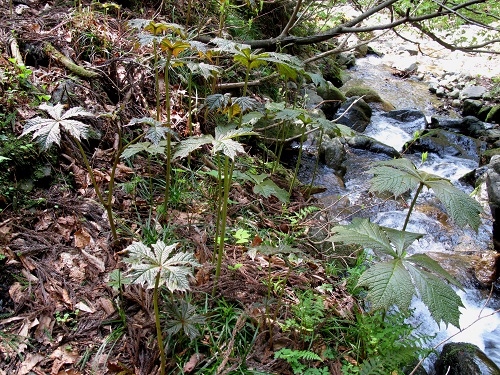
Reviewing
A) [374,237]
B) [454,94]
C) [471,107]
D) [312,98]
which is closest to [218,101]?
[374,237]

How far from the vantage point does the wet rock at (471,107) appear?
9234mm

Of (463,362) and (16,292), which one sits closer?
(16,292)

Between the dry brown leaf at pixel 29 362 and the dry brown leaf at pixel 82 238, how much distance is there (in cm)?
68

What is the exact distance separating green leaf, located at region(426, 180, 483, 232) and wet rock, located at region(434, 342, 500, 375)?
1460 millimetres

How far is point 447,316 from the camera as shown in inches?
59.0

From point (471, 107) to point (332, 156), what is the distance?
6233mm

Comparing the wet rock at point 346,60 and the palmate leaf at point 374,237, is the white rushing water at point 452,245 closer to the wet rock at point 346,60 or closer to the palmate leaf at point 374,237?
the palmate leaf at point 374,237

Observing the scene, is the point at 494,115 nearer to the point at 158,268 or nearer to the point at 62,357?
the point at 158,268

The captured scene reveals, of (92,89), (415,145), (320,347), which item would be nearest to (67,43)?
(92,89)

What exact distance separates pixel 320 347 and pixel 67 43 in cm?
333

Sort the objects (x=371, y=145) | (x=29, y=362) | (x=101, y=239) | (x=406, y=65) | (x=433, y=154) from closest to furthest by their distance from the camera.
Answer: (x=29, y=362)
(x=101, y=239)
(x=371, y=145)
(x=433, y=154)
(x=406, y=65)

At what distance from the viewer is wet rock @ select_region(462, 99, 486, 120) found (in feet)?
30.3

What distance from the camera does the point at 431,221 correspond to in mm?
4918

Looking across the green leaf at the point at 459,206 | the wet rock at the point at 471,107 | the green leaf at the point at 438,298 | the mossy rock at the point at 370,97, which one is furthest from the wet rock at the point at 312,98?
the wet rock at the point at 471,107
